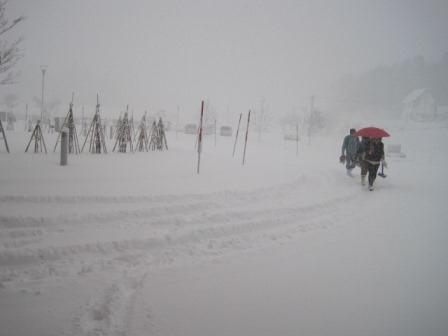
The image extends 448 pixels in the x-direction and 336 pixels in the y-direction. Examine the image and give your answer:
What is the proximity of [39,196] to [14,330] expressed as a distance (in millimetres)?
3683

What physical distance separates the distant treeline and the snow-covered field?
62.5 meters

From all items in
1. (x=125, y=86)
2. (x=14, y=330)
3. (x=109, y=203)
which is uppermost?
(x=125, y=86)

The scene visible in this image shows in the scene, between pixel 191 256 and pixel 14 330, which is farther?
pixel 191 256

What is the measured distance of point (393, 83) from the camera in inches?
2429

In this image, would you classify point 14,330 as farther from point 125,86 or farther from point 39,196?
point 125,86

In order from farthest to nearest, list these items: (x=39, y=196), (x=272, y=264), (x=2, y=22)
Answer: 1. (x=2, y=22)
2. (x=39, y=196)
3. (x=272, y=264)

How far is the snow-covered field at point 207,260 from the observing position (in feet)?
9.40

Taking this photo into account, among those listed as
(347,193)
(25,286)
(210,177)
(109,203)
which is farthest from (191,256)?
(347,193)

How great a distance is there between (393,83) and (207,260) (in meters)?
72.8

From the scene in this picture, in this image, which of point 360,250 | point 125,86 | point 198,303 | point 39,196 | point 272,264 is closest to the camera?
point 198,303

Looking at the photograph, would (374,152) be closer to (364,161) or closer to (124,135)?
(364,161)

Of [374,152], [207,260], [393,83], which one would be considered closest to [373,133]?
[374,152]

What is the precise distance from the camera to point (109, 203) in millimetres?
5816

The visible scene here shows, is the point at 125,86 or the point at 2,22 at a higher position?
the point at 125,86
